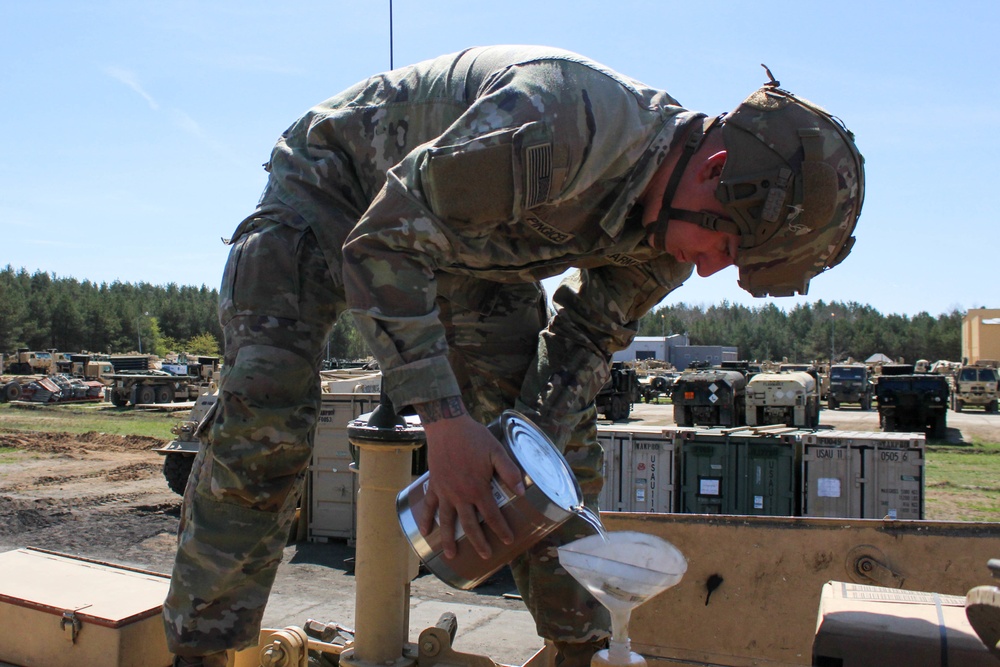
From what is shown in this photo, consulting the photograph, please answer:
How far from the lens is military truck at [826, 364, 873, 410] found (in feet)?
93.5

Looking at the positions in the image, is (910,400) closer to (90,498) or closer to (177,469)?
(177,469)

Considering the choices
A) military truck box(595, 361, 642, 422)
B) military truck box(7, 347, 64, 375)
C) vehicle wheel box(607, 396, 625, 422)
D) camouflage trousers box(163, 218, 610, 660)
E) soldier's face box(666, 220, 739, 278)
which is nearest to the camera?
soldier's face box(666, 220, 739, 278)

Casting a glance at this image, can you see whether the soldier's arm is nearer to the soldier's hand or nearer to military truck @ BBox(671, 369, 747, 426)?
the soldier's hand

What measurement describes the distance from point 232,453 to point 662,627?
5.64ft

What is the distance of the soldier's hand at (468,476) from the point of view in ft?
5.30

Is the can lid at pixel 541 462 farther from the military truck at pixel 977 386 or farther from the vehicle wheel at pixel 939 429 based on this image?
the military truck at pixel 977 386

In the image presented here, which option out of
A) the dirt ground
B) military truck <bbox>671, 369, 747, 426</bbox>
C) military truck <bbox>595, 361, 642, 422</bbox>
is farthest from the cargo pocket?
military truck <bbox>595, 361, 642, 422</bbox>

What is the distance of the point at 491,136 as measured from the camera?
1.71 metres

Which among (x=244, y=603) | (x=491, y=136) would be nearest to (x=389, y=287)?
(x=491, y=136)

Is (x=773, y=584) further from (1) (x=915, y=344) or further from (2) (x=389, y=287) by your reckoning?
(1) (x=915, y=344)

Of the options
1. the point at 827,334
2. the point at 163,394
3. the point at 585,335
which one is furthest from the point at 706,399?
the point at 827,334

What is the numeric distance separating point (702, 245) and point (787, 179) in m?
0.25

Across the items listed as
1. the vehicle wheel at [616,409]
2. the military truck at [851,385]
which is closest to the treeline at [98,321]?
the military truck at [851,385]

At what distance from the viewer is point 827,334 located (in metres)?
80.1
